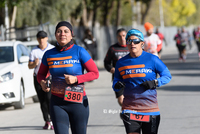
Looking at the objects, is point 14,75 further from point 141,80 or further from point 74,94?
point 141,80

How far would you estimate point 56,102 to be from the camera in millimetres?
5465

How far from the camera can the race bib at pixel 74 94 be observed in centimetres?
530

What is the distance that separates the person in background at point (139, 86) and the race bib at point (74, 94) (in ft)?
1.40

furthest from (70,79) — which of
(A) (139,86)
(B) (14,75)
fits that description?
(B) (14,75)

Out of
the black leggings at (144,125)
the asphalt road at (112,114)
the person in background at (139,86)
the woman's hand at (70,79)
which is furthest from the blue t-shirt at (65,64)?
the asphalt road at (112,114)

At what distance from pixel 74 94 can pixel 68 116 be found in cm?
31

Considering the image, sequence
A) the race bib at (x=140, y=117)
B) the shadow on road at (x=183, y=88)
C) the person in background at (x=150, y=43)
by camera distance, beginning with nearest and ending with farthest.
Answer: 1. the race bib at (x=140, y=117)
2. the person in background at (x=150, y=43)
3. the shadow on road at (x=183, y=88)

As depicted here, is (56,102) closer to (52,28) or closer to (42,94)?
(42,94)

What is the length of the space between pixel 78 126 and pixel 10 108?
685 cm

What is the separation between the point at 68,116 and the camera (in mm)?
5453

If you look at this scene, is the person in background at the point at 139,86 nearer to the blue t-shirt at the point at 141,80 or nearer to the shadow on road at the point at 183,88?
the blue t-shirt at the point at 141,80

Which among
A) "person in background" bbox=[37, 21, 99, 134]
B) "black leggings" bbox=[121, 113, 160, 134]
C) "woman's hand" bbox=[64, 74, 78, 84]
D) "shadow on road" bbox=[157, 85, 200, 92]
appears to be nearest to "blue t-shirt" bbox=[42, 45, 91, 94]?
"person in background" bbox=[37, 21, 99, 134]

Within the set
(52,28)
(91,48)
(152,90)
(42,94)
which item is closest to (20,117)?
(42,94)

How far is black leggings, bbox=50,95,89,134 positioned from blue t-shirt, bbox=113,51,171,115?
499 mm
